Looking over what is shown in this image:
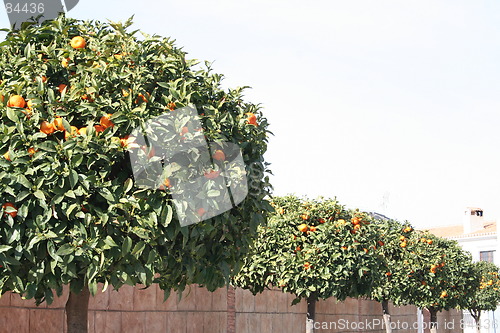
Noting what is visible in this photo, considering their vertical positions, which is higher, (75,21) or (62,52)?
(75,21)

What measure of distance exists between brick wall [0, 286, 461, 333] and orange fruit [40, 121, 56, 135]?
2308mm

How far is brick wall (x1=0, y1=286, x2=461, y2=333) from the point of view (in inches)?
428

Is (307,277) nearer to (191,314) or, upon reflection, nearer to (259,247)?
(259,247)

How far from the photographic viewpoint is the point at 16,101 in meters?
6.64

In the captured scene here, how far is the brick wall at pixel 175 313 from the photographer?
1088 centimetres

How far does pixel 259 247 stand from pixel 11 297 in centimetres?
628

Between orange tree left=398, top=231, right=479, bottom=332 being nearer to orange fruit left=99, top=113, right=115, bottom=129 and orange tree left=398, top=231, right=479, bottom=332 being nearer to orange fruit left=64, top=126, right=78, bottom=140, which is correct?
orange fruit left=99, top=113, right=115, bottom=129

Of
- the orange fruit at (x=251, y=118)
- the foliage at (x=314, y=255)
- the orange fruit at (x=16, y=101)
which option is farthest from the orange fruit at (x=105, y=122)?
the foliage at (x=314, y=255)

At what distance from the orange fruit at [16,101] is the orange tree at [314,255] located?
8.55 meters

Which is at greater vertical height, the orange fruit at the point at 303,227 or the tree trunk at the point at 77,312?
A: the orange fruit at the point at 303,227

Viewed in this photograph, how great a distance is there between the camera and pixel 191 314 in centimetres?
1461

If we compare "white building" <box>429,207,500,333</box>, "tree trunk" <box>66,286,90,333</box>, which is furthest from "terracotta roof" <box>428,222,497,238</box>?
"tree trunk" <box>66,286,90,333</box>

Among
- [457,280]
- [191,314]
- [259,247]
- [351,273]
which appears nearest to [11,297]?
[191,314]

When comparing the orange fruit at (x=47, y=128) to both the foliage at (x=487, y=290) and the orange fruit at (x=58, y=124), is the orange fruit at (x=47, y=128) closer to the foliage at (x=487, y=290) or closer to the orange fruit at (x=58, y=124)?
the orange fruit at (x=58, y=124)
